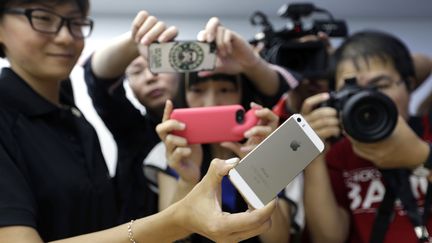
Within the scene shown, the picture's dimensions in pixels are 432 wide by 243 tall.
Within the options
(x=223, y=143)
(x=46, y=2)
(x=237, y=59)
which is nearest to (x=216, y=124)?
(x=223, y=143)

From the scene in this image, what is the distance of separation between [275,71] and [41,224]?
39 cm

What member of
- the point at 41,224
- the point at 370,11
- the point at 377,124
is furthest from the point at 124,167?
the point at 370,11

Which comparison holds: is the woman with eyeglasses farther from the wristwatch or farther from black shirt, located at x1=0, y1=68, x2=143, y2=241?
the wristwatch

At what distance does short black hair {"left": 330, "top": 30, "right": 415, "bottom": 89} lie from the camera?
71 cm

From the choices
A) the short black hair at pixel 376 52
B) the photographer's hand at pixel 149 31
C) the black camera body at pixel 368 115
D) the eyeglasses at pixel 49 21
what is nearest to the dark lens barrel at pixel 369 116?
the black camera body at pixel 368 115

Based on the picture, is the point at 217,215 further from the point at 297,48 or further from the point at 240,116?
the point at 297,48

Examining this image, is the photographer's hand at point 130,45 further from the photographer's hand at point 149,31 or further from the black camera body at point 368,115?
the black camera body at point 368,115

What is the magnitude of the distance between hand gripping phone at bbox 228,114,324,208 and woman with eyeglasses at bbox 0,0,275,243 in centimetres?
7

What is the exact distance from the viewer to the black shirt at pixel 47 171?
1.58 ft

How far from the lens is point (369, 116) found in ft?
2.03

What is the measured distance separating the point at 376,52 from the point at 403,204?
0.73 ft

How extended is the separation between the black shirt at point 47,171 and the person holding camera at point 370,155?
290 millimetres

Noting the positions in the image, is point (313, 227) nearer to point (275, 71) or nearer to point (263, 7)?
point (275, 71)

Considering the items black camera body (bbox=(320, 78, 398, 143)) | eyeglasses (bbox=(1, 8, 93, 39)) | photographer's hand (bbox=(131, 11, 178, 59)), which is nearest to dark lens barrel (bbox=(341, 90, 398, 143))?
black camera body (bbox=(320, 78, 398, 143))
